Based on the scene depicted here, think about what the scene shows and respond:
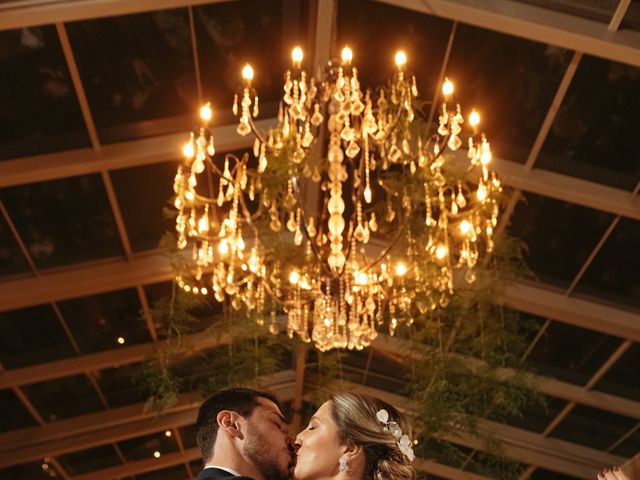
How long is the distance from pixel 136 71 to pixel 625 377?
21.5 ft

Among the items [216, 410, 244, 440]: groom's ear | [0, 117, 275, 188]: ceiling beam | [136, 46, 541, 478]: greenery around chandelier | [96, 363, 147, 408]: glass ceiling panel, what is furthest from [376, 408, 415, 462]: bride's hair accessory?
[96, 363, 147, 408]: glass ceiling panel

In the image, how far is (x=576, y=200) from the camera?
795cm

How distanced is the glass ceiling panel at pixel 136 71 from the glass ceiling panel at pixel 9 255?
51.5 inches

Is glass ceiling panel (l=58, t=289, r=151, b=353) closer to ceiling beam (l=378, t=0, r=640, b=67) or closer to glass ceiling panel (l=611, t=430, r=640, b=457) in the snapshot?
ceiling beam (l=378, t=0, r=640, b=67)

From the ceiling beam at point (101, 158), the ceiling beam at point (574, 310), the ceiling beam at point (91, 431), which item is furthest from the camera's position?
the ceiling beam at point (91, 431)

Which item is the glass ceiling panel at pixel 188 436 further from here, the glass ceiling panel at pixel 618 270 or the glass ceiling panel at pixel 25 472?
the glass ceiling panel at pixel 618 270

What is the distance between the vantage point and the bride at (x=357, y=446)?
2230 millimetres

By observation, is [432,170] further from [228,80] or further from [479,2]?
[228,80]

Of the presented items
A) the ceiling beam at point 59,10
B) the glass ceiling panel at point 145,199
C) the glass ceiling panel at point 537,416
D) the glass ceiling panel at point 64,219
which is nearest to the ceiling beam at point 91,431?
the glass ceiling panel at point 537,416

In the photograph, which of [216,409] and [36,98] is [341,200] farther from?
[216,409]

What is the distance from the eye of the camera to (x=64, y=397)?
11.7 meters

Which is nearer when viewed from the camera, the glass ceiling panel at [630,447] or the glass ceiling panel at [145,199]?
the glass ceiling panel at [145,199]

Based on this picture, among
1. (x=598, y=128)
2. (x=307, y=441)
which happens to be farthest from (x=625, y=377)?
(x=307, y=441)

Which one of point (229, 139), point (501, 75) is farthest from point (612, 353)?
point (229, 139)
